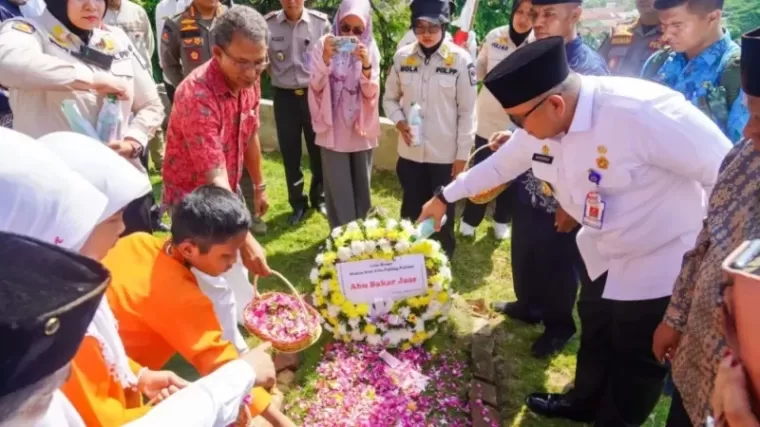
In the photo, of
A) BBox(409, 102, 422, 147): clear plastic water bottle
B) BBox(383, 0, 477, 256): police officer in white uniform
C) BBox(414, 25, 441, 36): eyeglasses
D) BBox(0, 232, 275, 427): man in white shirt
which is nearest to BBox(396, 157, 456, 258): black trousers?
BBox(383, 0, 477, 256): police officer in white uniform

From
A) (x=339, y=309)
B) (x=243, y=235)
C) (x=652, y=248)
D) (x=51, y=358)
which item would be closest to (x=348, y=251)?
(x=339, y=309)

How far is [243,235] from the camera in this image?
2512 millimetres

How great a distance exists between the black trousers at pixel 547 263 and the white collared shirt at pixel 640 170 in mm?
959

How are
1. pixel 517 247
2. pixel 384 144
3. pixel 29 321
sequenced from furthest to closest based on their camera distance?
pixel 384 144, pixel 517 247, pixel 29 321

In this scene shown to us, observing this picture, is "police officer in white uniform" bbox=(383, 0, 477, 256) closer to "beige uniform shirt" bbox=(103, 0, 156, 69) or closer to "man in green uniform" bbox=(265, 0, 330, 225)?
"man in green uniform" bbox=(265, 0, 330, 225)

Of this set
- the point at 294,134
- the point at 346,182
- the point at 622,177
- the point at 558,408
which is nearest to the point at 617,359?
the point at 558,408

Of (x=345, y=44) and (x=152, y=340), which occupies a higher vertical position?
(x=345, y=44)

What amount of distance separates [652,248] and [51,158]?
7.87 feet

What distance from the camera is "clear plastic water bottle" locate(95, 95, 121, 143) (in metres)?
3.35

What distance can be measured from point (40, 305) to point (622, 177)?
2296mm

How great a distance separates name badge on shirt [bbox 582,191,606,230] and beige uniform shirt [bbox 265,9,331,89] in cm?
318

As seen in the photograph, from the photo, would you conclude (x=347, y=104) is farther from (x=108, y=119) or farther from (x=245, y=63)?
(x=108, y=119)

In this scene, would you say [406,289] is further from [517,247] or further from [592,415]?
[592,415]

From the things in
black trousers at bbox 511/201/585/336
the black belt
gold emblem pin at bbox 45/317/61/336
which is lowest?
black trousers at bbox 511/201/585/336
